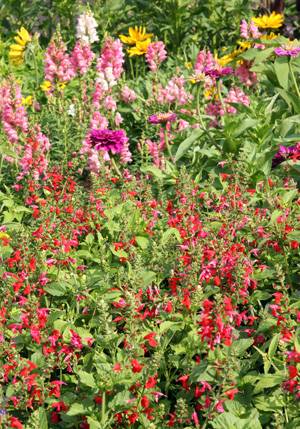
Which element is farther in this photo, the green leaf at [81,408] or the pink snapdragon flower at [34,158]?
Answer: the pink snapdragon flower at [34,158]

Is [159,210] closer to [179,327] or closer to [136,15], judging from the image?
[179,327]

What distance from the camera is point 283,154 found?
3.31 m

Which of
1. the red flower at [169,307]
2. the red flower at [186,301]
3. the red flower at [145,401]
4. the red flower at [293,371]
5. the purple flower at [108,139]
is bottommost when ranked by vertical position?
the red flower at [145,401]

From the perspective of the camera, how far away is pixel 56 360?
7.99 feet

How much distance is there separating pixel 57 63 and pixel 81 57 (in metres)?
0.20

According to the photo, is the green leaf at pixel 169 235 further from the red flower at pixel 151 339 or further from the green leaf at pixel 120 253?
the red flower at pixel 151 339

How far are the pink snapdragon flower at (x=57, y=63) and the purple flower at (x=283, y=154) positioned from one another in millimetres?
2035

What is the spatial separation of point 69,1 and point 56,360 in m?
5.61

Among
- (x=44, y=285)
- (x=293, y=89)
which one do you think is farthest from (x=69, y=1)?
(x=44, y=285)

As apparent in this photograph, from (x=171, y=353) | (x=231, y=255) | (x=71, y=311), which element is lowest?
(x=171, y=353)

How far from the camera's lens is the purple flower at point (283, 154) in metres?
3.37

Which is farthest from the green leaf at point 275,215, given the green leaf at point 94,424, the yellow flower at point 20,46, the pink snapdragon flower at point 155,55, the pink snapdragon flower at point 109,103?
the yellow flower at point 20,46

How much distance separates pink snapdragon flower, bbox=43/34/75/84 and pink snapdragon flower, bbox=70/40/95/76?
47mm

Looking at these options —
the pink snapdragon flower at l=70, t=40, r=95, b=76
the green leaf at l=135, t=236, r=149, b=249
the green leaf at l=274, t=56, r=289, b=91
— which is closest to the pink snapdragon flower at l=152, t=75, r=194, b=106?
the pink snapdragon flower at l=70, t=40, r=95, b=76
